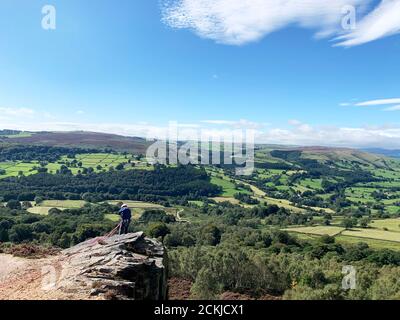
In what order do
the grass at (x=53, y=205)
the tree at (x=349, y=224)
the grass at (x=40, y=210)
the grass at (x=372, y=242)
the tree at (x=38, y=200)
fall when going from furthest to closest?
1. the tree at (x=38, y=200)
2. the grass at (x=53, y=205)
3. the tree at (x=349, y=224)
4. the grass at (x=40, y=210)
5. the grass at (x=372, y=242)

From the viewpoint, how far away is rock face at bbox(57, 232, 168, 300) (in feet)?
59.0

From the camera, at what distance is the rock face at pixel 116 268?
1797 centimetres

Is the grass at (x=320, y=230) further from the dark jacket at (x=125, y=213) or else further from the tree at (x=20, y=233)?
the dark jacket at (x=125, y=213)

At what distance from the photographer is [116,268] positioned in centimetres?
1933

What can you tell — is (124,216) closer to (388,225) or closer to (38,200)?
(388,225)

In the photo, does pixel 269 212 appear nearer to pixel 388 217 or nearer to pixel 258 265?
pixel 388 217

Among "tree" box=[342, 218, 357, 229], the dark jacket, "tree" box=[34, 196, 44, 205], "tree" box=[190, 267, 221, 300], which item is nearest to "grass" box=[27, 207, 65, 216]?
"tree" box=[34, 196, 44, 205]

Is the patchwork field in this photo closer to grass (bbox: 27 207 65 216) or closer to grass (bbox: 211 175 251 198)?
grass (bbox: 211 175 251 198)

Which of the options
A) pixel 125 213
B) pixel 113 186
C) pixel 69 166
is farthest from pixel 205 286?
pixel 69 166

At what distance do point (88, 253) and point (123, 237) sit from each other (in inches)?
93.4

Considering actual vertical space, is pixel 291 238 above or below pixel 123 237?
below

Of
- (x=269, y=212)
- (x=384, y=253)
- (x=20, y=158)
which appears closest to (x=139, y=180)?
(x=269, y=212)

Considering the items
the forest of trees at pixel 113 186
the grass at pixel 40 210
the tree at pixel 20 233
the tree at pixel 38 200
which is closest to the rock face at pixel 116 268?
the tree at pixel 20 233
